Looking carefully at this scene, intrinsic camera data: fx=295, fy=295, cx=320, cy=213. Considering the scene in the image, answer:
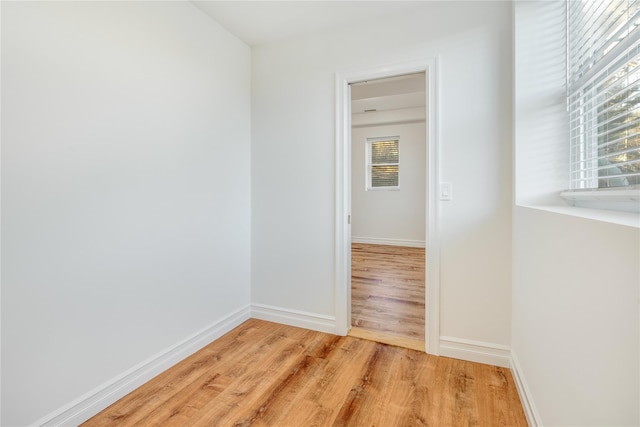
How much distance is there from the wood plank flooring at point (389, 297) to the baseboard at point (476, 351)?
197 millimetres

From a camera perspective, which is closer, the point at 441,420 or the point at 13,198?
the point at 13,198

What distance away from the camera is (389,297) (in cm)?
328

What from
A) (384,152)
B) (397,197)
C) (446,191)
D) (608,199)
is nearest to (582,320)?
(608,199)

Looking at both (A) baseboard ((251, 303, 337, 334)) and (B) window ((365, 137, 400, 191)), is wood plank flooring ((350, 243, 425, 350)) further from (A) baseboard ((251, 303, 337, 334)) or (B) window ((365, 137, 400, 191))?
(B) window ((365, 137, 400, 191))

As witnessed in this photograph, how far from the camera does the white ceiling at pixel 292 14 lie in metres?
2.10

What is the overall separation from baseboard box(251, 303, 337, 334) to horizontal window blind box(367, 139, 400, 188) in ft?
14.2

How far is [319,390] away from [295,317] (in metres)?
0.91

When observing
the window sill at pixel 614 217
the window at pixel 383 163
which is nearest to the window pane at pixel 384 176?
the window at pixel 383 163

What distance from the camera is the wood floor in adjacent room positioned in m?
1.50

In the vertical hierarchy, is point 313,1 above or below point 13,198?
above

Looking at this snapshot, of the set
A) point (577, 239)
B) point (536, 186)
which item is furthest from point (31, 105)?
point (536, 186)

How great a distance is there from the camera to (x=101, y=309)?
5.21 feet

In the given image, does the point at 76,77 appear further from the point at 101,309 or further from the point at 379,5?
the point at 379,5

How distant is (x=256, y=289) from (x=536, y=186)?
2.31m
